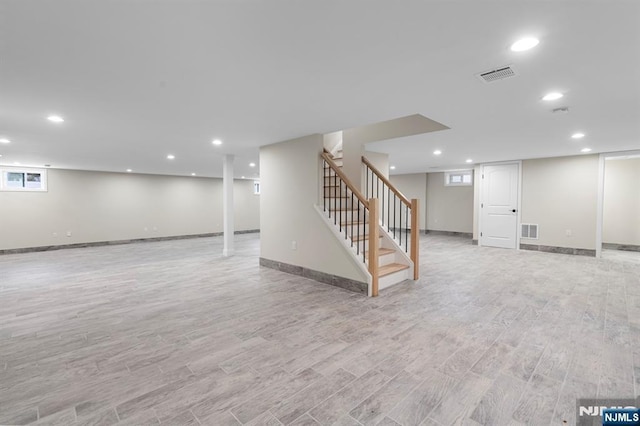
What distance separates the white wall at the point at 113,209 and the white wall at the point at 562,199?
403 inches

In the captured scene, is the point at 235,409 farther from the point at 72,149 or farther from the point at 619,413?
the point at 72,149

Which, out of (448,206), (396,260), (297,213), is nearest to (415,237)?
(396,260)

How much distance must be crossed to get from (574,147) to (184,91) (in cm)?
744

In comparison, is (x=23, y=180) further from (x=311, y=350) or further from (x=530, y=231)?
(x=530, y=231)

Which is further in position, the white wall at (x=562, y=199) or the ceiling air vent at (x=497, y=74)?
the white wall at (x=562, y=199)

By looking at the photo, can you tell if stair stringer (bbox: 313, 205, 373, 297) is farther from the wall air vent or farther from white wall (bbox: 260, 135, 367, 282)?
the wall air vent

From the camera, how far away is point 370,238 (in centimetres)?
399

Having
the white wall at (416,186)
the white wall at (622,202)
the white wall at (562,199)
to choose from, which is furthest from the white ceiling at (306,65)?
the white wall at (416,186)

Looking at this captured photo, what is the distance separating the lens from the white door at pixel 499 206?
791cm

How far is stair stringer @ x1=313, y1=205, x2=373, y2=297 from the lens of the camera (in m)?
4.08

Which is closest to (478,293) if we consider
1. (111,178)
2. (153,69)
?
(153,69)

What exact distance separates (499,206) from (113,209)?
12383 millimetres

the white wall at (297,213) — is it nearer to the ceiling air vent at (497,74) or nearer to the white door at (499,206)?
the ceiling air vent at (497,74)

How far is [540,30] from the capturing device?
72.8 inches
